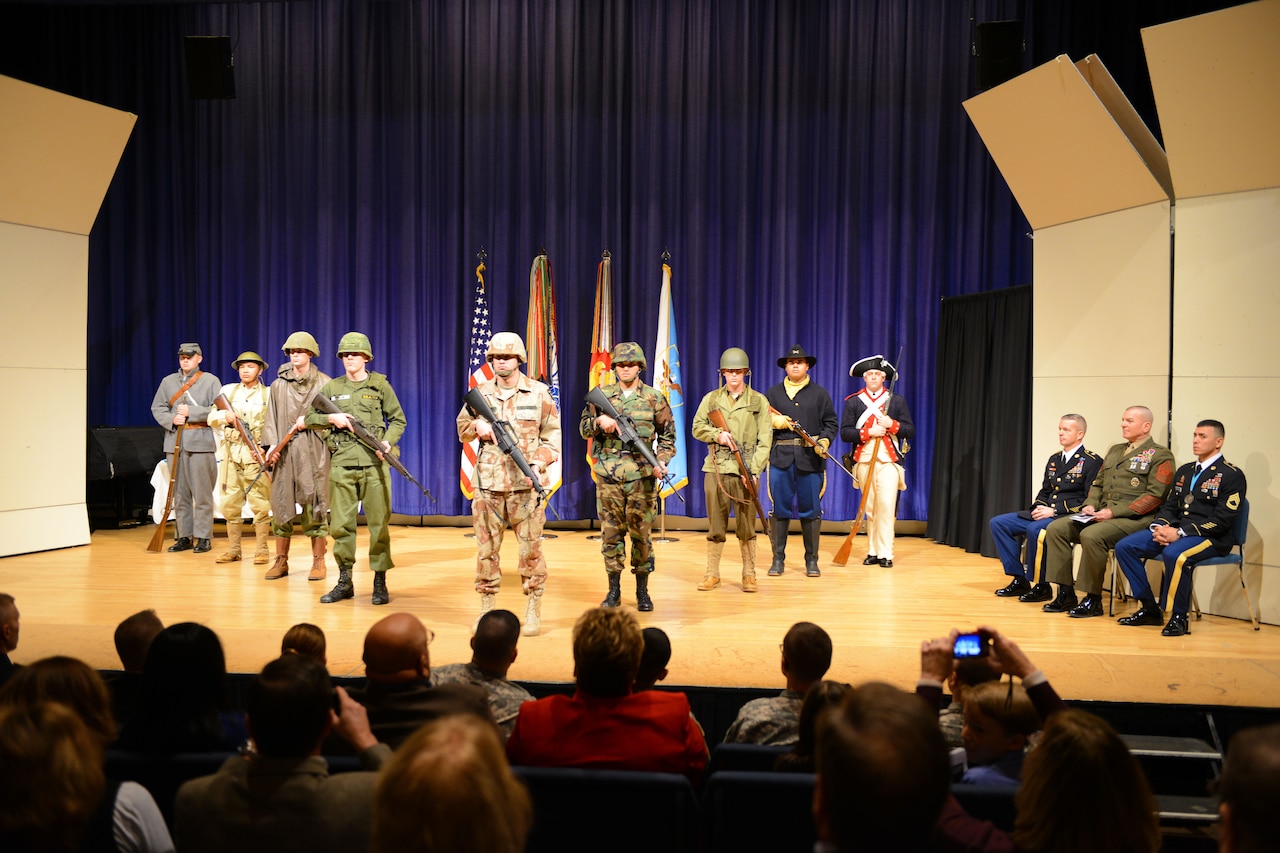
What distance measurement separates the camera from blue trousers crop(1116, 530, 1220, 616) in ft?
18.8

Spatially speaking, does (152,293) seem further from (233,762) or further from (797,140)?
(233,762)

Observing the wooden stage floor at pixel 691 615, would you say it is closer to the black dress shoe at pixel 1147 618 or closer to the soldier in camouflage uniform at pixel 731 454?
the black dress shoe at pixel 1147 618

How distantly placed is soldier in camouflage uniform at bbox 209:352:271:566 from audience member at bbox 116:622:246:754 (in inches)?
229

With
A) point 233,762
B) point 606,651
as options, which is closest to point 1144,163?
point 606,651

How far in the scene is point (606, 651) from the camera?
2.54 metres

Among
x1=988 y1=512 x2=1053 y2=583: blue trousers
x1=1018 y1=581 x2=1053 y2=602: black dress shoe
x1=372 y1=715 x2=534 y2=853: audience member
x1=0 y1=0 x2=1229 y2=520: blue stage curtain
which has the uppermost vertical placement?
x1=0 y1=0 x2=1229 y2=520: blue stage curtain

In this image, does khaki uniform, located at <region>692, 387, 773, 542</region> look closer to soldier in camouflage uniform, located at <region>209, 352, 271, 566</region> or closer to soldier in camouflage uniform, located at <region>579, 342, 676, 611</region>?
soldier in camouflage uniform, located at <region>579, 342, 676, 611</region>

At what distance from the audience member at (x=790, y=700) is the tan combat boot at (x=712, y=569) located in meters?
4.08

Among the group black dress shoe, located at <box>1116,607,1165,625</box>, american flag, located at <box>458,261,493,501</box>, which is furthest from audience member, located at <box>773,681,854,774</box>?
american flag, located at <box>458,261,493,501</box>

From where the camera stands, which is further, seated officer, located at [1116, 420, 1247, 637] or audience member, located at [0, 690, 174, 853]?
seated officer, located at [1116, 420, 1247, 637]

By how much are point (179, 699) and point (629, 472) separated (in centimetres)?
382

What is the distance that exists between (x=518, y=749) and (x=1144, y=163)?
5.94 meters

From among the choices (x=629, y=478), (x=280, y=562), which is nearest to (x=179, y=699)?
(x=629, y=478)

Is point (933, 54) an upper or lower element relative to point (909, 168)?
upper
